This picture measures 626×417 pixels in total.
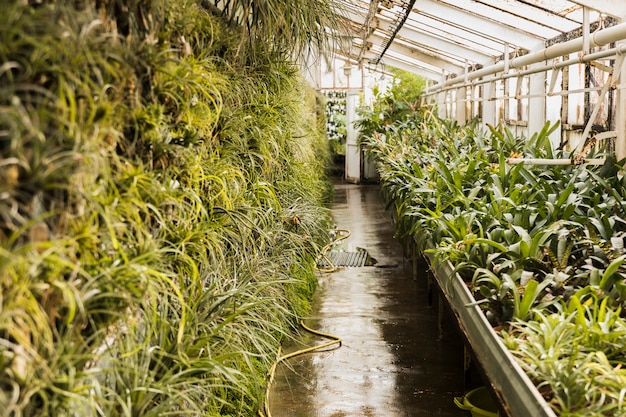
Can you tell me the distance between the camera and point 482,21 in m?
7.89

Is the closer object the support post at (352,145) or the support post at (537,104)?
the support post at (537,104)

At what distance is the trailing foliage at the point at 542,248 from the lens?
234 centimetres

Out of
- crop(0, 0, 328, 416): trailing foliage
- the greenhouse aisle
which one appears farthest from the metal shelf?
crop(0, 0, 328, 416): trailing foliage

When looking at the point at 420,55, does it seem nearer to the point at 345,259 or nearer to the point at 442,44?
the point at 442,44

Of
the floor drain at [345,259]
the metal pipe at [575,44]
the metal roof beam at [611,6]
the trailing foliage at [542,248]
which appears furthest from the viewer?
the floor drain at [345,259]

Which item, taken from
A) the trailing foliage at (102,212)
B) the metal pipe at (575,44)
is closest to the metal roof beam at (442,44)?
the metal pipe at (575,44)

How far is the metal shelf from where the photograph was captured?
7.23 ft

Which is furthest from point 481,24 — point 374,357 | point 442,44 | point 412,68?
point 412,68

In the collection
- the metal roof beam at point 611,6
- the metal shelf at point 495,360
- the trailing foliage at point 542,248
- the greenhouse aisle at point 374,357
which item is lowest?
the greenhouse aisle at point 374,357

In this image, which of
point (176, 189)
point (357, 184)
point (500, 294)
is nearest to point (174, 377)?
point (176, 189)

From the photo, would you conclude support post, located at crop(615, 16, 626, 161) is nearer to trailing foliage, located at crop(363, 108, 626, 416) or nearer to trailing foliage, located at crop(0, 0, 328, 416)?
trailing foliage, located at crop(363, 108, 626, 416)

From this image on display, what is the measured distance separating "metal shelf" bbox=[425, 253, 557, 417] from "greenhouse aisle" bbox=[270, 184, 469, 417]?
0.60 meters

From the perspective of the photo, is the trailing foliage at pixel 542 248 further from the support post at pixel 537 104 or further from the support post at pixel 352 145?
the support post at pixel 352 145

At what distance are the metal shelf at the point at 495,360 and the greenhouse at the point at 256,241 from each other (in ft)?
0.04
